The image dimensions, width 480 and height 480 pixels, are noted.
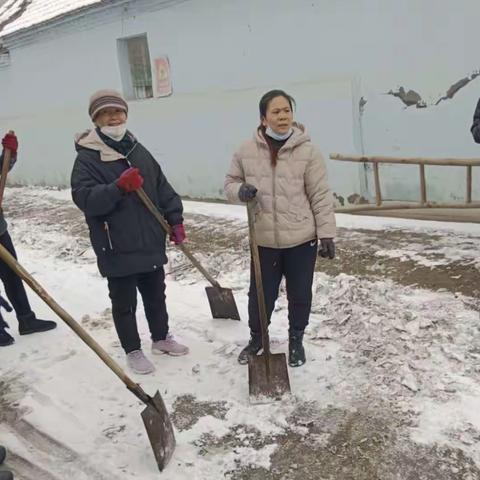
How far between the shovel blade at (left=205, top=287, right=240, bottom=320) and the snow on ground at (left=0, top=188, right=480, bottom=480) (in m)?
0.08

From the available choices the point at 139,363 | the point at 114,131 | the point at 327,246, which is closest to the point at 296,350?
the point at 327,246

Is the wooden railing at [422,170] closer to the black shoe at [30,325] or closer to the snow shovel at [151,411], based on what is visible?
the black shoe at [30,325]

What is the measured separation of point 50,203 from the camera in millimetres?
10250

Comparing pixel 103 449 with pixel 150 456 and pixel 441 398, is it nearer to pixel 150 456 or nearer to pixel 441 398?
pixel 150 456

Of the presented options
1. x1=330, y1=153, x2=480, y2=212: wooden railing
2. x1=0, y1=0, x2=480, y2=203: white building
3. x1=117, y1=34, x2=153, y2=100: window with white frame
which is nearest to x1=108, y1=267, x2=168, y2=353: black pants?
x1=330, y1=153, x2=480, y2=212: wooden railing

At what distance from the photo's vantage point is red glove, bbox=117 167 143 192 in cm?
290

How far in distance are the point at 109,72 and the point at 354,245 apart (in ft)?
20.8

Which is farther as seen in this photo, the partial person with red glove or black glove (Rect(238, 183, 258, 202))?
the partial person with red glove

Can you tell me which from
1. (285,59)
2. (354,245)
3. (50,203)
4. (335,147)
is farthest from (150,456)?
(50,203)

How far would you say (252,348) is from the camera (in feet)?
11.5

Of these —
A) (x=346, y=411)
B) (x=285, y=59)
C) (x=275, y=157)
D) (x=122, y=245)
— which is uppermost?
(x=285, y=59)

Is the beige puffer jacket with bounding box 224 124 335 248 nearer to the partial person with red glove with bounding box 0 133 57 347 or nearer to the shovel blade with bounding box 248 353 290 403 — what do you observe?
the shovel blade with bounding box 248 353 290 403

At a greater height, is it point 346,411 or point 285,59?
point 285,59

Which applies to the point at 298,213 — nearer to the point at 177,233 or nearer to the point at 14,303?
the point at 177,233
